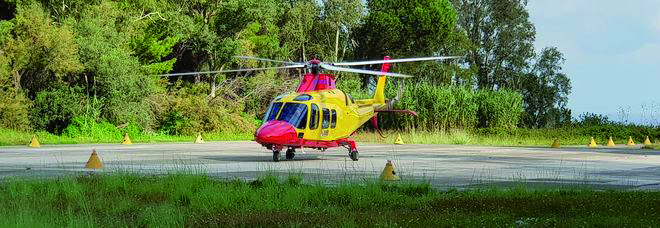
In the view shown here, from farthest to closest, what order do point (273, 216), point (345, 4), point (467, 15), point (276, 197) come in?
point (467, 15) → point (345, 4) → point (276, 197) → point (273, 216)

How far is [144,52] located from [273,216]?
43.1m

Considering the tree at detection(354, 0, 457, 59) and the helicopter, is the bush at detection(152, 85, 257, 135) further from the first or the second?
the helicopter

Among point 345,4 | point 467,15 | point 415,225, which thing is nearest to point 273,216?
point 415,225

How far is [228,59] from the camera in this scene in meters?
53.7

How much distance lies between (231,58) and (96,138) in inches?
510

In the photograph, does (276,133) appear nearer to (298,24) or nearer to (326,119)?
(326,119)

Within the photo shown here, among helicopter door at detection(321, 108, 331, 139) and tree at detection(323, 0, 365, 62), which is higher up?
tree at detection(323, 0, 365, 62)

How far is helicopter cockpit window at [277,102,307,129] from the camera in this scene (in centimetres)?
2169

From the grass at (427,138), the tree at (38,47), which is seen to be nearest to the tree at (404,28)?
the grass at (427,138)

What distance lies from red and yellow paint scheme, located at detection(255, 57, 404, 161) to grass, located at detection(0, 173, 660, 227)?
8.24 metres

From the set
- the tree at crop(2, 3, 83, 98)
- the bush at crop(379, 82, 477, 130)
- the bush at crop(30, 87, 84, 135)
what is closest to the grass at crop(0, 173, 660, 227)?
the tree at crop(2, 3, 83, 98)

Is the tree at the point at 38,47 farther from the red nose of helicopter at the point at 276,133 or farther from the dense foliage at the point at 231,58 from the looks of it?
the red nose of helicopter at the point at 276,133

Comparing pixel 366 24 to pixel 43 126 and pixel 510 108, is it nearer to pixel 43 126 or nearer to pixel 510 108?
pixel 510 108

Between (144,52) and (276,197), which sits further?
(144,52)
